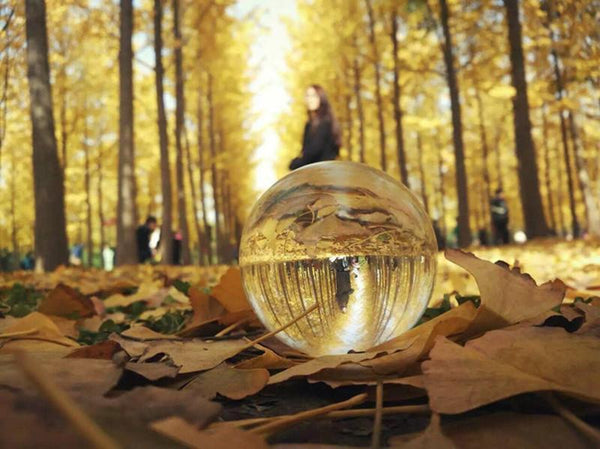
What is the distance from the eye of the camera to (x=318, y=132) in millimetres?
6289

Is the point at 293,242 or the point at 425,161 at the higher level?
the point at 425,161

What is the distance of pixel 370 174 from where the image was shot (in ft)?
4.91

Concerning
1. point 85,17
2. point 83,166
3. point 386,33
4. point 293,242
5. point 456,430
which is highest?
point 386,33

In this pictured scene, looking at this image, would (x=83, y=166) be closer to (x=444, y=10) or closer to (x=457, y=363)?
(x=444, y=10)

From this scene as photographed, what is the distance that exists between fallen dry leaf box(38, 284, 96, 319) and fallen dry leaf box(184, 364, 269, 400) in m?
1.05

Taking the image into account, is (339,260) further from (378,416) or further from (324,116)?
(324,116)

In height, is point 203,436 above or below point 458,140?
below

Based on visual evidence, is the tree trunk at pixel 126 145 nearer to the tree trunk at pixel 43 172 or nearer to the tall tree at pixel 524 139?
the tree trunk at pixel 43 172

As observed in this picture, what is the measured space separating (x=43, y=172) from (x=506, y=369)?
6777mm

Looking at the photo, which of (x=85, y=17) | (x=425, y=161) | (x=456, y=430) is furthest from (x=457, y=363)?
(x=425, y=161)

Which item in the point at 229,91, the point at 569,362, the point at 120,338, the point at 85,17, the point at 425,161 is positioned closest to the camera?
the point at 569,362

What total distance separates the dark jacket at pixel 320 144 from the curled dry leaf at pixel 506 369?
5.30 meters

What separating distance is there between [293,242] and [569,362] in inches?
27.9

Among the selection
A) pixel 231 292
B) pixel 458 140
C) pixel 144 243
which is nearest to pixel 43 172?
pixel 231 292
